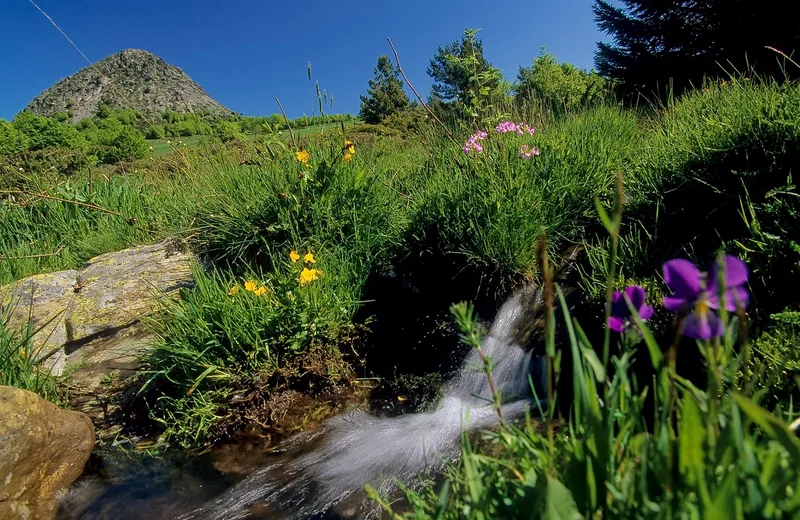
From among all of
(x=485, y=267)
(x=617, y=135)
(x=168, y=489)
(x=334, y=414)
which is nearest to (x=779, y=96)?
(x=617, y=135)

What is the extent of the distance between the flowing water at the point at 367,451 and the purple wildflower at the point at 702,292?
1.72 meters

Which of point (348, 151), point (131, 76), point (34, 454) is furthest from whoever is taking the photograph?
point (131, 76)

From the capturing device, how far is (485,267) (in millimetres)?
3672

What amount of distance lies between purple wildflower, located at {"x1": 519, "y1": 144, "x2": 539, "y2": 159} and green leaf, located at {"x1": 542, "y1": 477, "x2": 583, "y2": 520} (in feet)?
12.6

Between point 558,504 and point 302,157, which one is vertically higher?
point 302,157

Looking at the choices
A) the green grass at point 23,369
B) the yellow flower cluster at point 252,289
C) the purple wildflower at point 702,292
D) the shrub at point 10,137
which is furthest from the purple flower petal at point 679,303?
the shrub at point 10,137

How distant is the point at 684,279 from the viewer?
64 centimetres

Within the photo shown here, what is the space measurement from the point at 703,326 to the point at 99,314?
5.11 m

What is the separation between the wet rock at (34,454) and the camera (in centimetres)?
278

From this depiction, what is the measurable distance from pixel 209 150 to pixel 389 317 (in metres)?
4.47

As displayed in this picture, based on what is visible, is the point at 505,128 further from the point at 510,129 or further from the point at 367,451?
the point at 367,451

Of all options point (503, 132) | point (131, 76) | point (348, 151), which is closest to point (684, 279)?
point (348, 151)

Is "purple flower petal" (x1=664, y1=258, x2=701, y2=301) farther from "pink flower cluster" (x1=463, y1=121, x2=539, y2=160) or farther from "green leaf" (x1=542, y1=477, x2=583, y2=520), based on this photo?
"pink flower cluster" (x1=463, y1=121, x2=539, y2=160)

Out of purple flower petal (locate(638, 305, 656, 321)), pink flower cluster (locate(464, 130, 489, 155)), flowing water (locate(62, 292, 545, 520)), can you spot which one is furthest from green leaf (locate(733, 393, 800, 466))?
pink flower cluster (locate(464, 130, 489, 155))
